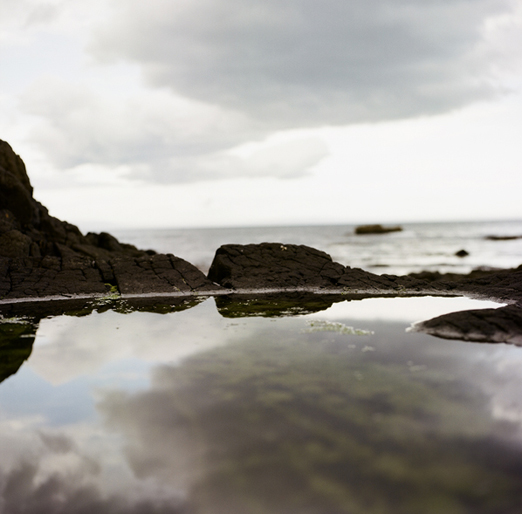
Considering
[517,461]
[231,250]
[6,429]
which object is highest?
[231,250]

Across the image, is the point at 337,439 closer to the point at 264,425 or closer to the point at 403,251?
the point at 264,425

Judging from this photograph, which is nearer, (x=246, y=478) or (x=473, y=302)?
(x=246, y=478)

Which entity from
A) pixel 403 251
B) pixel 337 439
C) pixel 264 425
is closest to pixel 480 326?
pixel 337 439

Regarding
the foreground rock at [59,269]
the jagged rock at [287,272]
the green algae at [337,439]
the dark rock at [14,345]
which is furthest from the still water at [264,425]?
the jagged rock at [287,272]

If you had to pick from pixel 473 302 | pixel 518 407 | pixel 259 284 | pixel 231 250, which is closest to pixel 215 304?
pixel 259 284

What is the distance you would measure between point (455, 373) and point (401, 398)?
1.40 metres

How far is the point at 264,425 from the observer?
5.10 m

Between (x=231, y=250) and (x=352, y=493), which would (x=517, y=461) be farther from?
(x=231, y=250)

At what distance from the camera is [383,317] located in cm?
1075

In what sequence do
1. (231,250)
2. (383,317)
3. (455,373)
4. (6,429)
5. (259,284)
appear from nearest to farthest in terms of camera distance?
(6,429) → (455,373) → (383,317) → (259,284) → (231,250)

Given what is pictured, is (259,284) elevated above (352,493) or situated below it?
above

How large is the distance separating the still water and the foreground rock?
6194 mm

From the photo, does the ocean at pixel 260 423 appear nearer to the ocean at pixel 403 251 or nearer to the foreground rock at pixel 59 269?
the foreground rock at pixel 59 269

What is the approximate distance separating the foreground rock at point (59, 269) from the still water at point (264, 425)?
6.19 meters
